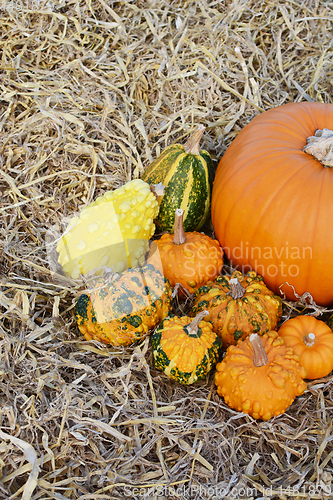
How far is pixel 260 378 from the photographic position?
6.90 feet

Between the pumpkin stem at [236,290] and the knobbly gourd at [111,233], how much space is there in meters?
0.66

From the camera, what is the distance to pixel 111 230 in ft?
8.59

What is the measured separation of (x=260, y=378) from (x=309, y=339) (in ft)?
1.28

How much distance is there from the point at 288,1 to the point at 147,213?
7.96 ft

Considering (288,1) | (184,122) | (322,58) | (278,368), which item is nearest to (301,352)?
(278,368)

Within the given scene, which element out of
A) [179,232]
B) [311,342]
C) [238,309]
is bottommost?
[311,342]

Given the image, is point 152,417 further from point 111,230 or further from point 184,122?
point 184,122

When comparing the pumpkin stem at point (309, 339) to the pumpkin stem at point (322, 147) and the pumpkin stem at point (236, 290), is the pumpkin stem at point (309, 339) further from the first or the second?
the pumpkin stem at point (322, 147)

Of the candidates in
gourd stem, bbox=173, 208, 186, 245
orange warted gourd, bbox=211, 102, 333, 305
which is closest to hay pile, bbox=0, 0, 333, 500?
orange warted gourd, bbox=211, 102, 333, 305

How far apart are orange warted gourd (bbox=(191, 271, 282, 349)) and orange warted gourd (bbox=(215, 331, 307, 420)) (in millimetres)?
174

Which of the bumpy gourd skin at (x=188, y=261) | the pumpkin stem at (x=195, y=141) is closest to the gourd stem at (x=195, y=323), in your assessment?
the bumpy gourd skin at (x=188, y=261)

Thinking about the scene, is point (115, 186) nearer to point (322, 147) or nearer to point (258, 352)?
point (322, 147)

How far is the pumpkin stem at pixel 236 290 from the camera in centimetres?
237

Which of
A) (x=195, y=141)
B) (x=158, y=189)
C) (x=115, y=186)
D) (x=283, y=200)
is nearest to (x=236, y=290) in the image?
(x=283, y=200)
